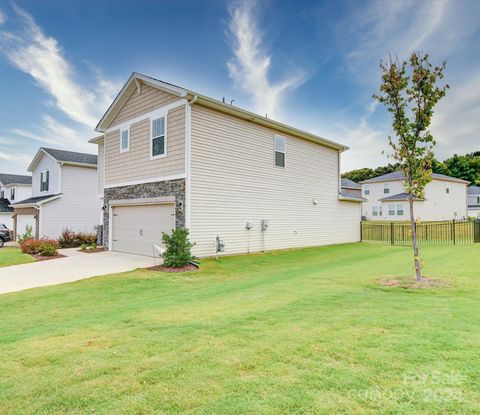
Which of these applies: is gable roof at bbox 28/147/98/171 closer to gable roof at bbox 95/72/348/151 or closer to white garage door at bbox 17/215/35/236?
white garage door at bbox 17/215/35/236

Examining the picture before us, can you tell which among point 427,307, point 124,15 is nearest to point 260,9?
point 124,15

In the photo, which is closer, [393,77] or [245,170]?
[393,77]

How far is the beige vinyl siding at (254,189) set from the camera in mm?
11945

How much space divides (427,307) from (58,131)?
23.5 metres

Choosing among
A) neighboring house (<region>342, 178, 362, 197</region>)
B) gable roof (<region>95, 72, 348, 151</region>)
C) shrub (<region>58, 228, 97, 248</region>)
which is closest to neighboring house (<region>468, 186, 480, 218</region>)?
neighboring house (<region>342, 178, 362, 197</region>)

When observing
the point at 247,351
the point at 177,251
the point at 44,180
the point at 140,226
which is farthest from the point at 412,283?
the point at 44,180

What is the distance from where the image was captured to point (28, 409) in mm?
2555

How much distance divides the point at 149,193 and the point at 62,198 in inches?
442

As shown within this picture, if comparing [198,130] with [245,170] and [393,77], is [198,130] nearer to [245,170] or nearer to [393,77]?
[245,170]

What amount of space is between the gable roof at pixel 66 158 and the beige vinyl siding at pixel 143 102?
25.8 feet

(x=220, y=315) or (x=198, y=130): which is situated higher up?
(x=198, y=130)

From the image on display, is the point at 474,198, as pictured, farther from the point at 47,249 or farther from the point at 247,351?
the point at 247,351

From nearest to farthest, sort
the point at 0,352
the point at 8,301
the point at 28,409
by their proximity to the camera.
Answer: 1. the point at 28,409
2. the point at 0,352
3. the point at 8,301

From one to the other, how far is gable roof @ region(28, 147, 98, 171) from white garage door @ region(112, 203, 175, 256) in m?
8.39
